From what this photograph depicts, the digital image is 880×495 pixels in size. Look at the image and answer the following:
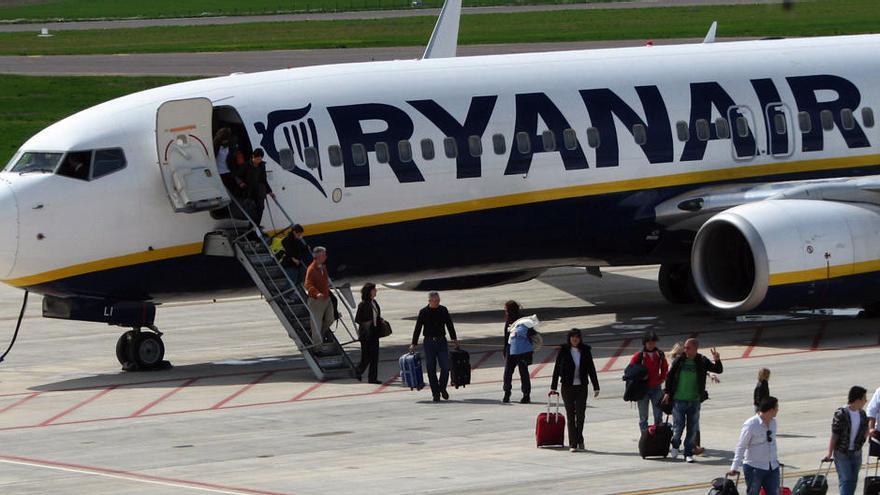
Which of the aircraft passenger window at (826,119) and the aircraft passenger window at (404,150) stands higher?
the aircraft passenger window at (826,119)

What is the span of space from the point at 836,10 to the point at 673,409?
86487 millimetres

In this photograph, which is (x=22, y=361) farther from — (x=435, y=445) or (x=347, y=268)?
A: (x=435, y=445)

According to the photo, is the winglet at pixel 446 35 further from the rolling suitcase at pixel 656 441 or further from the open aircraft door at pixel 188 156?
the rolling suitcase at pixel 656 441

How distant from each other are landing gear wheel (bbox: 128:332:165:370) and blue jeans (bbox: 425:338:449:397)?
6.28 meters

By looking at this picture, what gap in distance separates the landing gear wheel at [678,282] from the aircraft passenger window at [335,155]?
9.36 m

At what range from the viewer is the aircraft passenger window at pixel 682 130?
36.7 metres

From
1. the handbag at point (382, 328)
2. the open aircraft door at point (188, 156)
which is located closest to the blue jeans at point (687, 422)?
the handbag at point (382, 328)

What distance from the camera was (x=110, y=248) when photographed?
32156 millimetres

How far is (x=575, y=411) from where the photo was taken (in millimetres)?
25328

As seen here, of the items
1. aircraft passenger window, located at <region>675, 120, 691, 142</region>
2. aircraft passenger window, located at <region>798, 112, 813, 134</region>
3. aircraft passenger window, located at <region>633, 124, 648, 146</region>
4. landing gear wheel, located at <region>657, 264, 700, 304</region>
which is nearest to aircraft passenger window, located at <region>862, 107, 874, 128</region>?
aircraft passenger window, located at <region>798, 112, 813, 134</region>

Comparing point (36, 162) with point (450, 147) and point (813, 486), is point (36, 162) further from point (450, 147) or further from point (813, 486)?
point (813, 486)

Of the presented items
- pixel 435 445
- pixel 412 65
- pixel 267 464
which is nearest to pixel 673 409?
pixel 435 445

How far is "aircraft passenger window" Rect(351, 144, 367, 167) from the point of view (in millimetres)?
33750

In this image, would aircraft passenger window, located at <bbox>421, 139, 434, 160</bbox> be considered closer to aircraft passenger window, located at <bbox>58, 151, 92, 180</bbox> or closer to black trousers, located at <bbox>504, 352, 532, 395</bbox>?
aircraft passenger window, located at <bbox>58, 151, 92, 180</bbox>
